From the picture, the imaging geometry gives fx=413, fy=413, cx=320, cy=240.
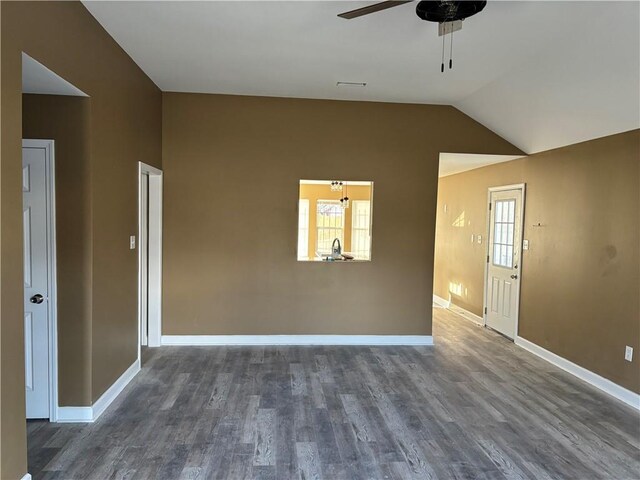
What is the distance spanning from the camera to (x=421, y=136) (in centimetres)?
512

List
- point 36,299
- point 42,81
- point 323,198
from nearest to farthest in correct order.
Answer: point 42,81 → point 36,299 → point 323,198

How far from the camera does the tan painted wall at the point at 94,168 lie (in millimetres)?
2027

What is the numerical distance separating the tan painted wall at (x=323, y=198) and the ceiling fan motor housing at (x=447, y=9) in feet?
21.9

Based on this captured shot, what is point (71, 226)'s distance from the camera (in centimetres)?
297

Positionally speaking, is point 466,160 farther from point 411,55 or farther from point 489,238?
point 411,55

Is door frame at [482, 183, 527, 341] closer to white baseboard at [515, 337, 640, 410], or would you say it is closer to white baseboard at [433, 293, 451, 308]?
white baseboard at [515, 337, 640, 410]

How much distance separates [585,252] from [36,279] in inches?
194

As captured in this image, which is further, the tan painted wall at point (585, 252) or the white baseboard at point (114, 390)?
the tan painted wall at point (585, 252)

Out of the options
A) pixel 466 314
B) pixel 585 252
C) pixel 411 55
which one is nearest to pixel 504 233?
pixel 585 252

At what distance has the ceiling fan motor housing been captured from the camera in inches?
91.2

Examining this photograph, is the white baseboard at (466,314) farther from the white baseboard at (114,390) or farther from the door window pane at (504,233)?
the white baseboard at (114,390)

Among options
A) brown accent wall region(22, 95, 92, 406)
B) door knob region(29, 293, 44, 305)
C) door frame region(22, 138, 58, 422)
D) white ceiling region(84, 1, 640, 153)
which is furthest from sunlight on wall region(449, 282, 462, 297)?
door knob region(29, 293, 44, 305)

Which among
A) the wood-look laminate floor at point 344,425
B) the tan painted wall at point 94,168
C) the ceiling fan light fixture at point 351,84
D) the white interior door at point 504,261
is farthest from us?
the white interior door at point 504,261

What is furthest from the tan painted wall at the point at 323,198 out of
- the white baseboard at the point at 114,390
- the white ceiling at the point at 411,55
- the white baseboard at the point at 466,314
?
the white baseboard at the point at 114,390
